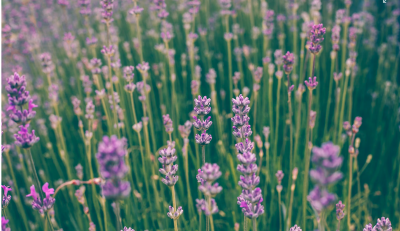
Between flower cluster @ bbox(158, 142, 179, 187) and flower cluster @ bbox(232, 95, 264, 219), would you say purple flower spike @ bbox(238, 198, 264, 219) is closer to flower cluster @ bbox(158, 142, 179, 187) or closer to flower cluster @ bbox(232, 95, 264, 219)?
flower cluster @ bbox(232, 95, 264, 219)

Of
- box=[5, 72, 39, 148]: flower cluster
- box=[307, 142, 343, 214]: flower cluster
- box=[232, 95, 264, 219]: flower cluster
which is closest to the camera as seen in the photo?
box=[307, 142, 343, 214]: flower cluster

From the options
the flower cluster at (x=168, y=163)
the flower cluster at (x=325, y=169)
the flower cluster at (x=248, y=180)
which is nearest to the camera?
the flower cluster at (x=325, y=169)

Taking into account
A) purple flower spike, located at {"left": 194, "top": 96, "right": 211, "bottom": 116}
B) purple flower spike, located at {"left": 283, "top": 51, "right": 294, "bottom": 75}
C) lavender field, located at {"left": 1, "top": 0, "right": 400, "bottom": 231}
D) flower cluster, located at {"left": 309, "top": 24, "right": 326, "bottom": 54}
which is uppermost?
flower cluster, located at {"left": 309, "top": 24, "right": 326, "bottom": 54}

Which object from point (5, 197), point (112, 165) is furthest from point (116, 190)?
point (5, 197)

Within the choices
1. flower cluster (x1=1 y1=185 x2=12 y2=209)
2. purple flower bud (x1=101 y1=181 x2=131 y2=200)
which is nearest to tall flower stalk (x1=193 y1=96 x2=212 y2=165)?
purple flower bud (x1=101 y1=181 x2=131 y2=200)

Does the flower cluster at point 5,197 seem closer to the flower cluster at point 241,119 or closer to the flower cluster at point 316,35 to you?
the flower cluster at point 241,119

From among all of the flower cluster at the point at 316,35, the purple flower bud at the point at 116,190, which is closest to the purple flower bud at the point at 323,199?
the purple flower bud at the point at 116,190

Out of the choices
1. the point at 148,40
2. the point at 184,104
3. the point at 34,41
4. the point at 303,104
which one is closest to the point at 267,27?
the point at 303,104

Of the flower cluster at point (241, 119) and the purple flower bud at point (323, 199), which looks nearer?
the purple flower bud at point (323, 199)

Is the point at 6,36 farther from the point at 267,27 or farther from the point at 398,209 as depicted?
the point at 398,209
